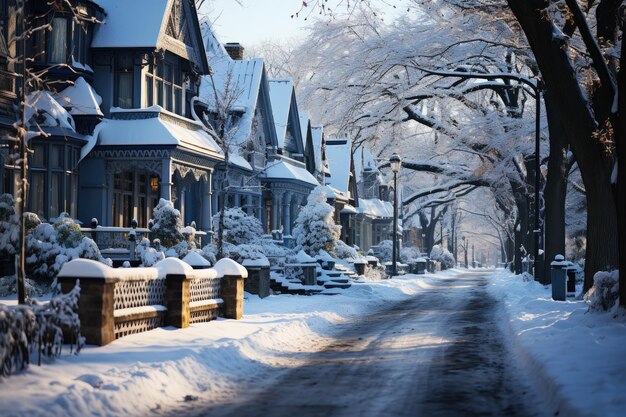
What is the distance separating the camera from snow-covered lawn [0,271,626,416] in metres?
8.80

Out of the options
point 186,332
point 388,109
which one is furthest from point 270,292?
point 186,332

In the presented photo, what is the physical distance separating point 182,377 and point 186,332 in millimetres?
4388

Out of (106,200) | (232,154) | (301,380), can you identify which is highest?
(232,154)

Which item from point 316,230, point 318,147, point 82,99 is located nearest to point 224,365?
point 82,99

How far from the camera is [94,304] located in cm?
1235

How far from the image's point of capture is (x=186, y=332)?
603 inches

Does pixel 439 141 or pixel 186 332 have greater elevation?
pixel 439 141

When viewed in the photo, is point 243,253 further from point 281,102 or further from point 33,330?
point 281,102

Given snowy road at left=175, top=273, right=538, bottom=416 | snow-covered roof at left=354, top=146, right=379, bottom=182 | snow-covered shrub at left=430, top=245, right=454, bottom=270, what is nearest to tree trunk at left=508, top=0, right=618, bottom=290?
snowy road at left=175, top=273, right=538, bottom=416

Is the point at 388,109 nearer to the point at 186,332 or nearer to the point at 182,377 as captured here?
the point at 186,332

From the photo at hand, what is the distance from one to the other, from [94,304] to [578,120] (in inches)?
402

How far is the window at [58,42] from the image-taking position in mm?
28781

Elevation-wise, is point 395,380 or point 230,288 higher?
point 230,288

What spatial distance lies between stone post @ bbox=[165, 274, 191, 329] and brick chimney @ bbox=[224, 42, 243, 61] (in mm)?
34756
